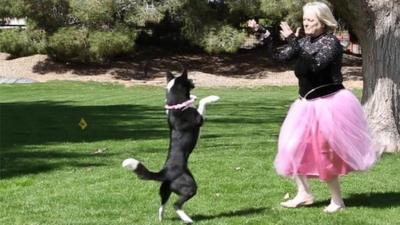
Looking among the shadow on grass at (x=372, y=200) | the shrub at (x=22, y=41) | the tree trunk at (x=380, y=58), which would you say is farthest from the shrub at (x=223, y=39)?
the shadow on grass at (x=372, y=200)

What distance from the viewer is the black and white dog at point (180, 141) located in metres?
5.85

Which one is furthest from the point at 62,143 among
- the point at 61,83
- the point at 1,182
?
the point at 61,83

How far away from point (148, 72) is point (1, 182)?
84.6 feet

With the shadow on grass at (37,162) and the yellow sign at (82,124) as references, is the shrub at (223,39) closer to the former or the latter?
the yellow sign at (82,124)

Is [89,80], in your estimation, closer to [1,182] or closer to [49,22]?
[49,22]

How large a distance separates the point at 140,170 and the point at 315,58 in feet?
6.06

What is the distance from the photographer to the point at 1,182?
8.46 meters

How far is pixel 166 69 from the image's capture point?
33.8 meters

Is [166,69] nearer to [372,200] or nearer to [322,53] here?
[372,200]

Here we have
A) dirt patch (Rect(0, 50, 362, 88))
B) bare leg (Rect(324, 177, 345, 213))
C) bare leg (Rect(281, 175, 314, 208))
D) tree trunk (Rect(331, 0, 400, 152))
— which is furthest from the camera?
dirt patch (Rect(0, 50, 362, 88))

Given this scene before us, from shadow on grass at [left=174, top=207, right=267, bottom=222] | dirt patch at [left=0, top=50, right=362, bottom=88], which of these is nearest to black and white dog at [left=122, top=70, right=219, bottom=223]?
shadow on grass at [left=174, top=207, right=267, bottom=222]

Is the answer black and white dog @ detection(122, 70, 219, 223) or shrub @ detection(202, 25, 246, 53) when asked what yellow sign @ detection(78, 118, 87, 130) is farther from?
shrub @ detection(202, 25, 246, 53)

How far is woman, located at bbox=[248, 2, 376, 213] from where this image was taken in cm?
638

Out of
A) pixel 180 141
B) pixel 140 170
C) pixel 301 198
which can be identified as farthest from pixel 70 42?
pixel 140 170
